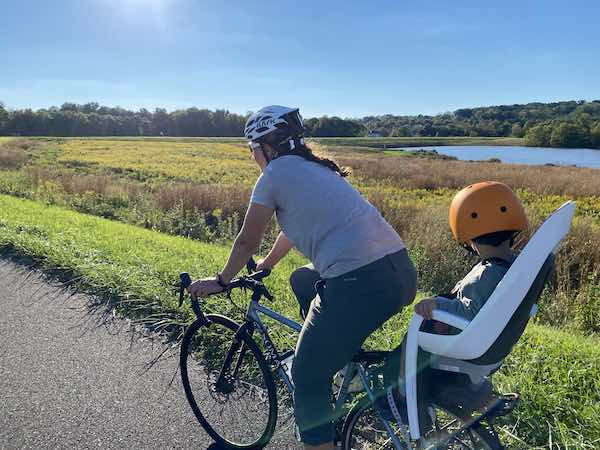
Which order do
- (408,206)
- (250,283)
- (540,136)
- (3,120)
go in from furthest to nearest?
(3,120), (540,136), (408,206), (250,283)

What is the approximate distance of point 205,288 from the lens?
2545 millimetres

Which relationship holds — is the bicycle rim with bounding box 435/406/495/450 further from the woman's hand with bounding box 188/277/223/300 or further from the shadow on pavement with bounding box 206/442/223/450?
the shadow on pavement with bounding box 206/442/223/450

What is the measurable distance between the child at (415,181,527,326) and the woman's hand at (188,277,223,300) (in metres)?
1.05

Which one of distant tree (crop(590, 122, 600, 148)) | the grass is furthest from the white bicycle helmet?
distant tree (crop(590, 122, 600, 148))

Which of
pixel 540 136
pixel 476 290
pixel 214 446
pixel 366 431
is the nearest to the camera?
pixel 476 290

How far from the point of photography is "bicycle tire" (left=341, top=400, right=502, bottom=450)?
2045 mm

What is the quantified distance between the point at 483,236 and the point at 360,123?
110764mm

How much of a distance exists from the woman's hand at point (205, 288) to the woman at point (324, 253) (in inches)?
6.7

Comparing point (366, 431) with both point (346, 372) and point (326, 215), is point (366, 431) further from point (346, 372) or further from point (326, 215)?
point (326, 215)

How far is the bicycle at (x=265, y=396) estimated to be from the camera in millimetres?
2248

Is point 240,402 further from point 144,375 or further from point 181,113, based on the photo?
point 181,113

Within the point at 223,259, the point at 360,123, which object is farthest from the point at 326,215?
the point at 360,123

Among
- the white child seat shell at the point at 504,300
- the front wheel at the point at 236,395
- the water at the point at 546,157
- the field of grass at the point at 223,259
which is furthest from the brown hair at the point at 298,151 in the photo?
the water at the point at 546,157

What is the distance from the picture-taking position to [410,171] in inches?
1057
